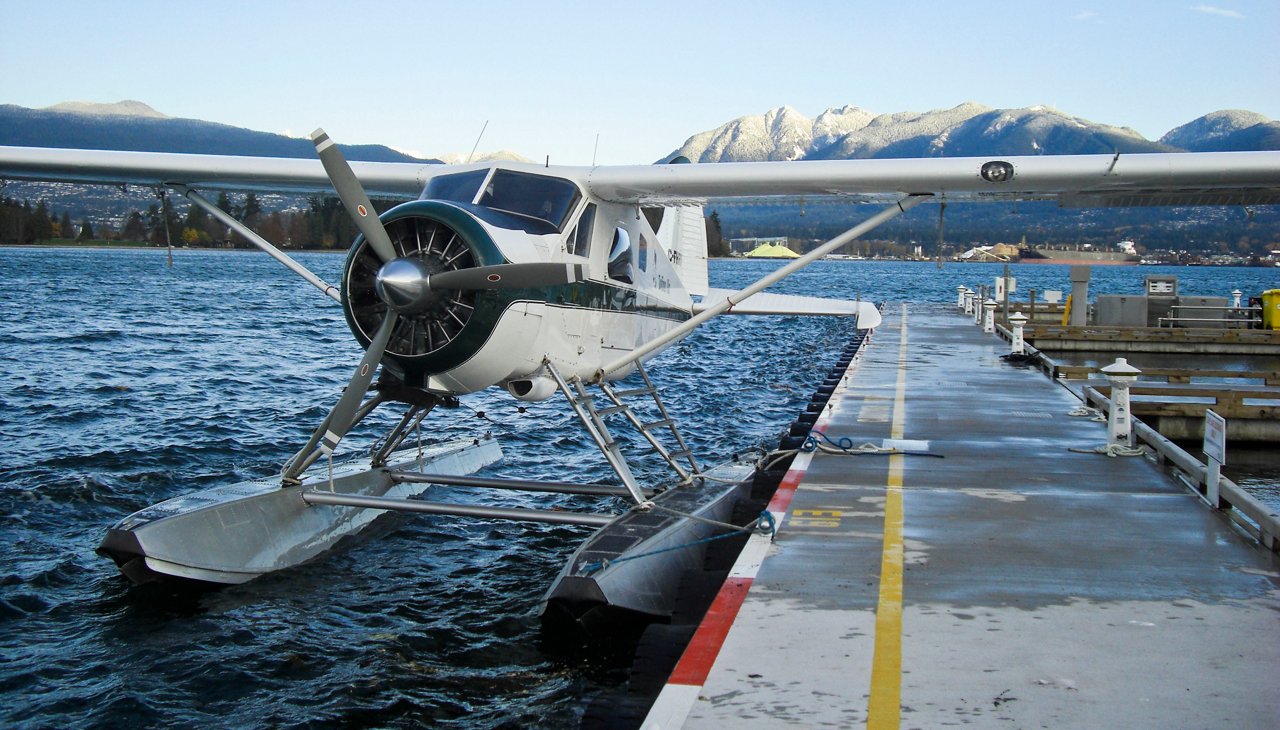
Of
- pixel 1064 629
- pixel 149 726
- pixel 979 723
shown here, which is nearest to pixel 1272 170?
pixel 1064 629

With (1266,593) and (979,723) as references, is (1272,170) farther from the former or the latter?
(979,723)

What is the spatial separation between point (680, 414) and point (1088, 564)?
12.4 meters

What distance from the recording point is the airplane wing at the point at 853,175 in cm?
932

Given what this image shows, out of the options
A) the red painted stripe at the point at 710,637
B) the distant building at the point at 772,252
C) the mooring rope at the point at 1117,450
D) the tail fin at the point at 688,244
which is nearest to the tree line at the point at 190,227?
the tail fin at the point at 688,244

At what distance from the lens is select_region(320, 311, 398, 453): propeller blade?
7723 millimetres

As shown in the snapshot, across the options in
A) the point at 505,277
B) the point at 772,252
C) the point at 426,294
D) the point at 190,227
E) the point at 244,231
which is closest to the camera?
the point at 426,294

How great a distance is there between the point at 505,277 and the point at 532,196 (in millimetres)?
1535

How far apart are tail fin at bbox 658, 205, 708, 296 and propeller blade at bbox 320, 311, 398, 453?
588 cm

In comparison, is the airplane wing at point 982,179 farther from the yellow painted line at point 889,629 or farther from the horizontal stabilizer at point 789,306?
the horizontal stabilizer at point 789,306

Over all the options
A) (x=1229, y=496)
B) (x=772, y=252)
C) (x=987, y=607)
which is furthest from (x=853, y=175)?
(x=772, y=252)

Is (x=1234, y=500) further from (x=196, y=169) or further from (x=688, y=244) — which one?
(x=196, y=169)

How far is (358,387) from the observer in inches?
320

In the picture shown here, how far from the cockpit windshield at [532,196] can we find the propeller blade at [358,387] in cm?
146

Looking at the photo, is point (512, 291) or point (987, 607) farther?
point (512, 291)
